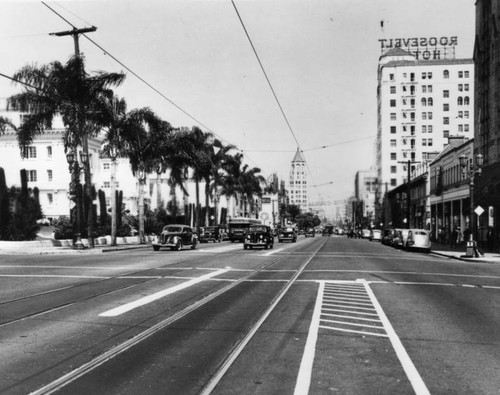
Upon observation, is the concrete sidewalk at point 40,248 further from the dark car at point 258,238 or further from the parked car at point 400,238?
the parked car at point 400,238

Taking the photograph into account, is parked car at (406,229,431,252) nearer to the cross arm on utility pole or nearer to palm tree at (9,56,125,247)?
palm tree at (9,56,125,247)

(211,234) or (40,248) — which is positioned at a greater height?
(40,248)

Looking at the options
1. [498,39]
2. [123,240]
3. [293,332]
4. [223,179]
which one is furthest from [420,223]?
[293,332]

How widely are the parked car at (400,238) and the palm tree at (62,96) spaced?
24.3m

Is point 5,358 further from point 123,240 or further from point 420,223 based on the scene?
point 420,223

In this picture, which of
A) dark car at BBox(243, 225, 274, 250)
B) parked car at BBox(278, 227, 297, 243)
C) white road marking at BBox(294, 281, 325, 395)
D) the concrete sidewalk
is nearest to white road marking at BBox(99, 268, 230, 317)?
white road marking at BBox(294, 281, 325, 395)

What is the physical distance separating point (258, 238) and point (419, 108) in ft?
299

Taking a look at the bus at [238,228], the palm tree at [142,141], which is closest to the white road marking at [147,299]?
the palm tree at [142,141]

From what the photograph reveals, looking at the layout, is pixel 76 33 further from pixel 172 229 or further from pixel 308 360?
pixel 308 360

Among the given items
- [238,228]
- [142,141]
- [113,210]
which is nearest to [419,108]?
[238,228]

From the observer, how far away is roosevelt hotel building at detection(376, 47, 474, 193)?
114812mm

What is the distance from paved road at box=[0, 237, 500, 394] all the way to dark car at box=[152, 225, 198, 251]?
1777 centimetres

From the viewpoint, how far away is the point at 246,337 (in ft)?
26.3

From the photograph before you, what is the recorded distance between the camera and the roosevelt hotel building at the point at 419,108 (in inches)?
4520
